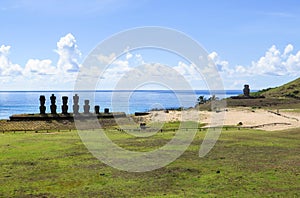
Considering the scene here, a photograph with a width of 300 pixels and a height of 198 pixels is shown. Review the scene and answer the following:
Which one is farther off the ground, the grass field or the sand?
the sand

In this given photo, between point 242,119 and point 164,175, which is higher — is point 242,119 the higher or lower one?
the higher one

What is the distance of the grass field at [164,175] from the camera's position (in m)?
27.4

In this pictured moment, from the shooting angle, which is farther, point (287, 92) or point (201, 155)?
point (287, 92)

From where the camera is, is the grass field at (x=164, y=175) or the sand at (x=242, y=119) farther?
the sand at (x=242, y=119)

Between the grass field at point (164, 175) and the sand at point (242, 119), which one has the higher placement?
the sand at point (242, 119)

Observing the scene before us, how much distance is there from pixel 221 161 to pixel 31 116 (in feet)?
223

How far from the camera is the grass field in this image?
27.4 meters

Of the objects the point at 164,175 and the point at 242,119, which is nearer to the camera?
the point at 164,175

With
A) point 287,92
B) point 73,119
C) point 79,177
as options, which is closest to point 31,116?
point 73,119

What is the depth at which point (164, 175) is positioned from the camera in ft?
108

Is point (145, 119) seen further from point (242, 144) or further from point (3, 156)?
point (3, 156)

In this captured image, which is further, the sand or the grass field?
the sand

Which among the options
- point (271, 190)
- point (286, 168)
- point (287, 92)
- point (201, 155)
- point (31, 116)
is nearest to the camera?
point (271, 190)

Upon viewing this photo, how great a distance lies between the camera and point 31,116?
94688 millimetres
